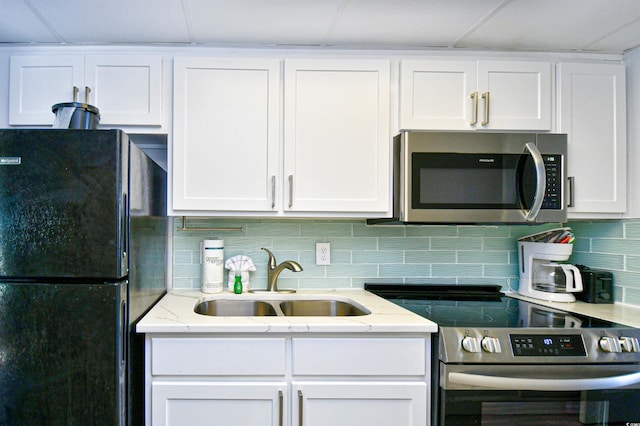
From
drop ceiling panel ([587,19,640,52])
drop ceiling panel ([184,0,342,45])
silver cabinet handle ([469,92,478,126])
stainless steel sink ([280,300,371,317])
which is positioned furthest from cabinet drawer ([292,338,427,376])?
drop ceiling panel ([587,19,640,52])

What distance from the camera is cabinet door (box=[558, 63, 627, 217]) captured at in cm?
197

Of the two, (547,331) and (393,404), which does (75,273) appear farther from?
(547,331)

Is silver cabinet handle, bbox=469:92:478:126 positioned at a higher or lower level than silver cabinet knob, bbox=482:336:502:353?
higher

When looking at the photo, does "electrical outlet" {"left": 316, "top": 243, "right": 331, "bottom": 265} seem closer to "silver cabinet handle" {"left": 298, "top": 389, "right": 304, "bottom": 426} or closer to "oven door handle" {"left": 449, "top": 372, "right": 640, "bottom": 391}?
"silver cabinet handle" {"left": 298, "top": 389, "right": 304, "bottom": 426}

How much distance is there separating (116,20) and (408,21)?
4.01 ft

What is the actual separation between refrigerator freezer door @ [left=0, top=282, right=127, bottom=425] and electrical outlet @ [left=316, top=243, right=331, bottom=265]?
41.6 inches

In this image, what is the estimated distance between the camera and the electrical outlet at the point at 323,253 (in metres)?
2.23

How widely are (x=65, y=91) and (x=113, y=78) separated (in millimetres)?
217

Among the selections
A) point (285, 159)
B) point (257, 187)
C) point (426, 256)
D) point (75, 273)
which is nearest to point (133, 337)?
point (75, 273)

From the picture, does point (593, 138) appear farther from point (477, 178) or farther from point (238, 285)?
point (238, 285)

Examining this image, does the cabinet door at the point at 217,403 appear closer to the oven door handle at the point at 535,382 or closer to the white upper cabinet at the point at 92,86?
the oven door handle at the point at 535,382

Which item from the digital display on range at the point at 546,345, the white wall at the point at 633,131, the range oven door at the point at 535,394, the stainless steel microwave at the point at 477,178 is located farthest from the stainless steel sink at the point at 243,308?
the white wall at the point at 633,131

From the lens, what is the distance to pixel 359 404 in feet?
5.12

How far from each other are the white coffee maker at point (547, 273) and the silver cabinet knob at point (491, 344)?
2.56ft
